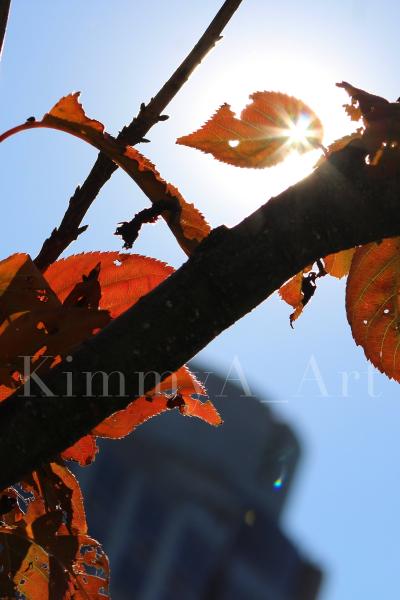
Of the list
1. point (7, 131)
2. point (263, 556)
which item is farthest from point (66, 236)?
point (263, 556)

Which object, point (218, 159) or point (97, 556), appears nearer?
point (218, 159)

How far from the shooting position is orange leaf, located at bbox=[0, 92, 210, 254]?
110cm

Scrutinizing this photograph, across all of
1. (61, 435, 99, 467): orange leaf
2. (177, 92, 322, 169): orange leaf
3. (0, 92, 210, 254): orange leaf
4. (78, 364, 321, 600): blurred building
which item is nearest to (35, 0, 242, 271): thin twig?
(0, 92, 210, 254): orange leaf

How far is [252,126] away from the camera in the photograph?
1.23 meters

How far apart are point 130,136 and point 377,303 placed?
0.50m

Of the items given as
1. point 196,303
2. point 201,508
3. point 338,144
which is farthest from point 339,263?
point 201,508

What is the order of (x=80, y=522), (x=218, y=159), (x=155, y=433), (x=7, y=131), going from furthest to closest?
(x=155, y=433)
(x=80, y=522)
(x=218, y=159)
(x=7, y=131)

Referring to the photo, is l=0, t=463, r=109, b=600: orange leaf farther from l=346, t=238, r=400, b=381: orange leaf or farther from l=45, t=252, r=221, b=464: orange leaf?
l=346, t=238, r=400, b=381: orange leaf

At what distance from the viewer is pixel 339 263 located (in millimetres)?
1290

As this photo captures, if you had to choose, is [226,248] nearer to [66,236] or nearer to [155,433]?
[66,236]

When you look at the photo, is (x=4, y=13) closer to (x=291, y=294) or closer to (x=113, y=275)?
(x=113, y=275)

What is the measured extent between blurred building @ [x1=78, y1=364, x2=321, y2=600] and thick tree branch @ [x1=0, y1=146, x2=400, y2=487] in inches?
1340

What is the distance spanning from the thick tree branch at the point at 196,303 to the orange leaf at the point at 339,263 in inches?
14.8

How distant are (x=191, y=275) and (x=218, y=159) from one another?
1.33 feet
